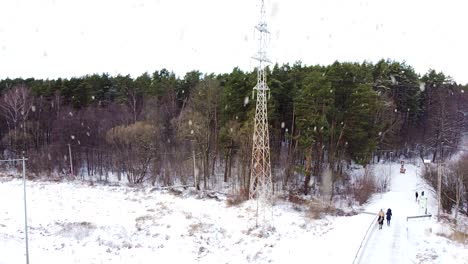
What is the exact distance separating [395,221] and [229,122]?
21152 mm

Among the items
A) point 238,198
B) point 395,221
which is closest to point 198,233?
point 238,198

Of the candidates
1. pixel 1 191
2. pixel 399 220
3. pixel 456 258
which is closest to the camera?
pixel 456 258

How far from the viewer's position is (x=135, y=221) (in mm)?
31344

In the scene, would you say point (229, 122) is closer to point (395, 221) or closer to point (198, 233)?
point (198, 233)

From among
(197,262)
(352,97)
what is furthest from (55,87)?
(197,262)

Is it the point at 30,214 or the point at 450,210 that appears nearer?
the point at 30,214

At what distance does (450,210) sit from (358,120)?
41.0ft

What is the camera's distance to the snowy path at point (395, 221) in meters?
21.6

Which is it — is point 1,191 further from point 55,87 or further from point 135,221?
point 55,87

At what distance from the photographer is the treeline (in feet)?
141

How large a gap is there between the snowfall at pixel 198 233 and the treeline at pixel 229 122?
26.2 feet

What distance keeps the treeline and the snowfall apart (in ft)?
26.2

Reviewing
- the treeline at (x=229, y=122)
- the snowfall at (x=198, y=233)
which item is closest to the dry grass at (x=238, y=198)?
the snowfall at (x=198, y=233)

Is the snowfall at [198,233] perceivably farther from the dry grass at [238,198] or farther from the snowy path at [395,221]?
the dry grass at [238,198]
